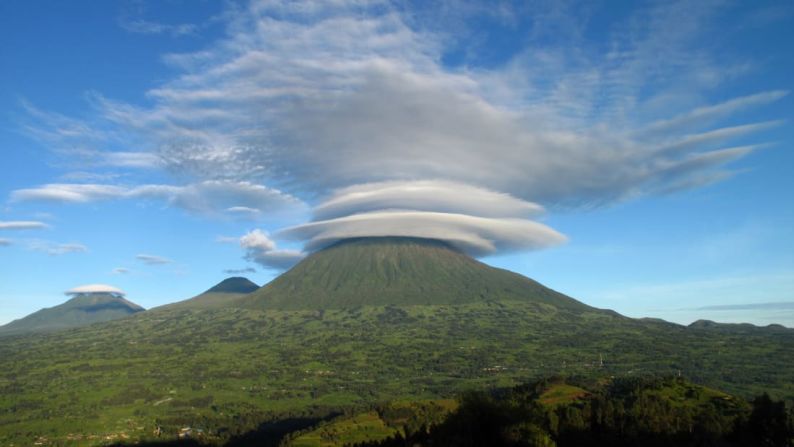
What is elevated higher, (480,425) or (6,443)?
(480,425)

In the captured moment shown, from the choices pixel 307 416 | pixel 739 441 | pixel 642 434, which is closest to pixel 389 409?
pixel 307 416

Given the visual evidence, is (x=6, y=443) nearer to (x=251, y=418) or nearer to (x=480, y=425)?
(x=251, y=418)

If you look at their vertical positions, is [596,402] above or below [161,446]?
above

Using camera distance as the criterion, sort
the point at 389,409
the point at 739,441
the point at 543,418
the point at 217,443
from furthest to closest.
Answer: the point at 389,409 → the point at 217,443 → the point at 543,418 → the point at 739,441

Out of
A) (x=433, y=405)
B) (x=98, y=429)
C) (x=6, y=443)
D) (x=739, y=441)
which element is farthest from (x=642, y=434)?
(x=6, y=443)

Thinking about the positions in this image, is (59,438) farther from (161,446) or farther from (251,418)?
(251,418)

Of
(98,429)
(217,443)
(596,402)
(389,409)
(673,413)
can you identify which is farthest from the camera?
(98,429)

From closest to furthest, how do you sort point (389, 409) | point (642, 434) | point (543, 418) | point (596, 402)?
point (642, 434) → point (543, 418) → point (596, 402) → point (389, 409)

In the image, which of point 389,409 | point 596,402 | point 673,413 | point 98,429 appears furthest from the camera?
point 98,429

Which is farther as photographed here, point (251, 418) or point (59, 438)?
point (251, 418)
